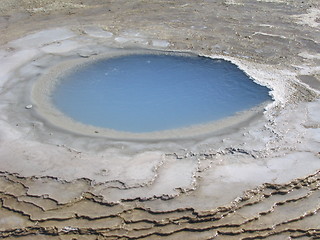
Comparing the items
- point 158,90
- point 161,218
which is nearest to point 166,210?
point 161,218

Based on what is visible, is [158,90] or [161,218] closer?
[161,218]

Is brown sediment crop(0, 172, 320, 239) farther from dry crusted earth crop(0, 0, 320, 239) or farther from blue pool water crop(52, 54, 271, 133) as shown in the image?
blue pool water crop(52, 54, 271, 133)

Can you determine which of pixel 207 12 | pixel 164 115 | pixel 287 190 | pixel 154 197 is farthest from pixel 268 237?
pixel 207 12

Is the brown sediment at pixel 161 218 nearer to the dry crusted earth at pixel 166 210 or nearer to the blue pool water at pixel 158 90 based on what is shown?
the dry crusted earth at pixel 166 210

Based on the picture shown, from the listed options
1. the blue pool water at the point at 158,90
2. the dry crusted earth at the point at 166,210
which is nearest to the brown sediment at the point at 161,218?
the dry crusted earth at the point at 166,210

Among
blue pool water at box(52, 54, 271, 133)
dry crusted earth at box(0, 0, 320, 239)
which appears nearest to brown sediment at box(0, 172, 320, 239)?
dry crusted earth at box(0, 0, 320, 239)

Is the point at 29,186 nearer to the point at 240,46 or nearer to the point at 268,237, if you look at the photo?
the point at 268,237

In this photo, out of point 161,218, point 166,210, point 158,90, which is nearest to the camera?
point 161,218

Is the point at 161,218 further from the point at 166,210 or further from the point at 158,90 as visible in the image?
the point at 158,90

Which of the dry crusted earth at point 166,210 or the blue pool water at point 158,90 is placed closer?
the dry crusted earth at point 166,210

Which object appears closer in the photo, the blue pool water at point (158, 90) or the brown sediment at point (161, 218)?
the brown sediment at point (161, 218)
